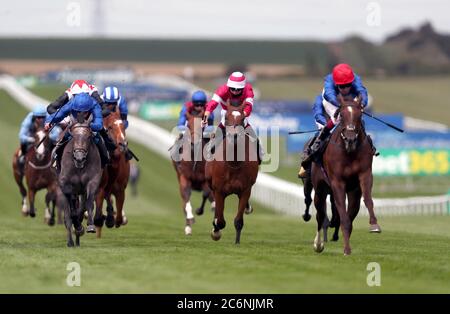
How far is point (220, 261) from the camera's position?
46.2ft

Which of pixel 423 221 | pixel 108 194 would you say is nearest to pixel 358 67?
pixel 423 221

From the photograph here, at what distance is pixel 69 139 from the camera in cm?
1656

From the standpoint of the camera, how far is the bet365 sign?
127 feet

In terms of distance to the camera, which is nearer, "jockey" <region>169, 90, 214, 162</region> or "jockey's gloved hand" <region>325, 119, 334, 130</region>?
"jockey's gloved hand" <region>325, 119, 334, 130</region>

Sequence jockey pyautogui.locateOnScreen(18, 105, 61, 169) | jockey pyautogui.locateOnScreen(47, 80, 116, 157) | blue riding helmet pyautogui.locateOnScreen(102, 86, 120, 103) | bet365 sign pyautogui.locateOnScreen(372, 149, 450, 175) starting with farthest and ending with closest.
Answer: bet365 sign pyautogui.locateOnScreen(372, 149, 450, 175) < jockey pyautogui.locateOnScreen(18, 105, 61, 169) < blue riding helmet pyautogui.locateOnScreen(102, 86, 120, 103) < jockey pyautogui.locateOnScreen(47, 80, 116, 157)

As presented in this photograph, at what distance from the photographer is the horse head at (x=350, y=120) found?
14.8m

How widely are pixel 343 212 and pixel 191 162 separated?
583 centimetres

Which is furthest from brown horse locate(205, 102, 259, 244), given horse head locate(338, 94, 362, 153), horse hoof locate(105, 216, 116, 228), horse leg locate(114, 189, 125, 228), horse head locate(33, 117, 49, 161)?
horse head locate(33, 117, 49, 161)

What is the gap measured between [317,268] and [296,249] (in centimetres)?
288

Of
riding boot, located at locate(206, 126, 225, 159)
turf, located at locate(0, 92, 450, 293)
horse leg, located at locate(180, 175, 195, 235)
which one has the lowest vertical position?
turf, located at locate(0, 92, 450, 293)

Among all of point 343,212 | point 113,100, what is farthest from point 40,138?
point 343,212

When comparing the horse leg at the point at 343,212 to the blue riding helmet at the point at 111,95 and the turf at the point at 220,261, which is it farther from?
the blue riding helmet at the point at 111,95

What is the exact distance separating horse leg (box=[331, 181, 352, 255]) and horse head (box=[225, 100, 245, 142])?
1600 millimetres

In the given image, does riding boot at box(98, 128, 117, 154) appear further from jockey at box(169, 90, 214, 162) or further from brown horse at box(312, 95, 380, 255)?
brown horse at box(312, 95, 380, 255)
